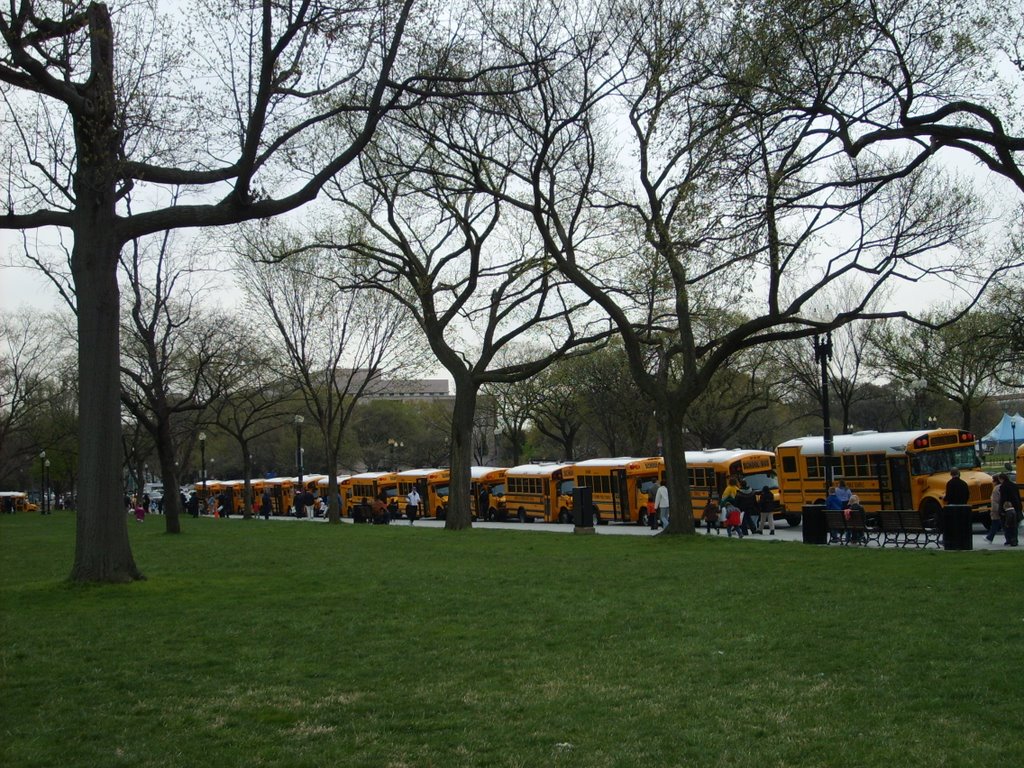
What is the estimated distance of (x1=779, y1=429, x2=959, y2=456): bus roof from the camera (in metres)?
29.7

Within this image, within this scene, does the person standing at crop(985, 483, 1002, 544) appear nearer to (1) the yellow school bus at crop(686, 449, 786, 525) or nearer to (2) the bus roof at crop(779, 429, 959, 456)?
(2) the bus roof at crop(779, 429, 959, 456)

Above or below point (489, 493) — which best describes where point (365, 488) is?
above

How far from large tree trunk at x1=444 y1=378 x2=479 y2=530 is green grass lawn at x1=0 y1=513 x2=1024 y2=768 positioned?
17210mm

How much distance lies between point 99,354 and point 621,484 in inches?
1147

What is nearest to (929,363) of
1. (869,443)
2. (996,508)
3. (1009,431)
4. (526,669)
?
(1009,431)

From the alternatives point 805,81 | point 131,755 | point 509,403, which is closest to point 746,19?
point 805,81

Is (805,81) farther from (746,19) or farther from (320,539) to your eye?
(320,539)

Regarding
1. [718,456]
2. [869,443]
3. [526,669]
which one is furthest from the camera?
[718,456]

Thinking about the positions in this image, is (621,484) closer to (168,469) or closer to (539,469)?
(539,469)

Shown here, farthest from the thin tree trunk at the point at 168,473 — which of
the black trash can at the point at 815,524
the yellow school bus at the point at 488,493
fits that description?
the black trash can at the point at 815,524

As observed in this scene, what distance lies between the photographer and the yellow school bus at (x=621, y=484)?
134ft

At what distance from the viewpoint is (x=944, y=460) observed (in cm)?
2991

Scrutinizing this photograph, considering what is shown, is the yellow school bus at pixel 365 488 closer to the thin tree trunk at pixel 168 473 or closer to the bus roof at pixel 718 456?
the thin tree trunk at pixel 168 473

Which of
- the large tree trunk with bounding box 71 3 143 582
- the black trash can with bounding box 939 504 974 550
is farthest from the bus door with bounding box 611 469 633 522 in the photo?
the large tree trunk with bounding box 71 3 143 582
